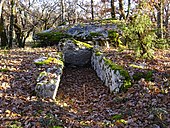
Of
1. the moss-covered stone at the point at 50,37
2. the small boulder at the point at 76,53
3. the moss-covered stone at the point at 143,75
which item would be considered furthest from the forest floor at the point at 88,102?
the moss-covered stone at the point at 50,37

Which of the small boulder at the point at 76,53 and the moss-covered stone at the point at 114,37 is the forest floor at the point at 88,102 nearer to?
the small boulder at the point at 76,53

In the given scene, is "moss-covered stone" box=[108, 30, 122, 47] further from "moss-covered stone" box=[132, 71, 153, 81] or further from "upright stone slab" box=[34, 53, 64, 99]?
"moss-covered stone" box=[132, 71, 153, 81]


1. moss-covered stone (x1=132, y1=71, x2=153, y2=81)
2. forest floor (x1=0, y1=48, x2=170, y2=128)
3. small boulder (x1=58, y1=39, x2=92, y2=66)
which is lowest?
forest floor (x1=0, y1=48, x2=170, y2=128)

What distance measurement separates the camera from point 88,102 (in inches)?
280

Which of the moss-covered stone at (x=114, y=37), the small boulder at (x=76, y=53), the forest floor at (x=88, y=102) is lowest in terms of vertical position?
the forest floor at (x=88, y=102)

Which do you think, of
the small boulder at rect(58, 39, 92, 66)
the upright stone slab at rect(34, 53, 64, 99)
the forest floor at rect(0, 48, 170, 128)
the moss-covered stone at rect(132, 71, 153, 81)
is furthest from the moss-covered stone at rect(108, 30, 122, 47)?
the moss-covered stone at rect(132, 71, 153, 81)

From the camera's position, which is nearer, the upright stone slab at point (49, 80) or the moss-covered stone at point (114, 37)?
the upright stone slab at point (49, 80)

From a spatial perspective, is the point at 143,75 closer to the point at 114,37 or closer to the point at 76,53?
the point at 76,53

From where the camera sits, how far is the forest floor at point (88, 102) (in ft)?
17.4

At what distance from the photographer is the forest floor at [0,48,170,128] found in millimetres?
5289

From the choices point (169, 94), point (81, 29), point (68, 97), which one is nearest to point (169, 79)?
point (169, 94)

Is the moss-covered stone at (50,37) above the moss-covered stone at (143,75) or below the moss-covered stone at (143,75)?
above

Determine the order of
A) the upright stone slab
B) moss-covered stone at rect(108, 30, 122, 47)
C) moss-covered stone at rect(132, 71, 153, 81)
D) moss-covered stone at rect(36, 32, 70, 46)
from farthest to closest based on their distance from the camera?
moss-covered stone at rect(36, 32, 70, 46)
moss-covered stone at rect(108, 30, 122, 47)
moss-covered stone at rect(132, 71, 153, 81)
the upright stone slab

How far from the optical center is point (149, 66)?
8219mm
